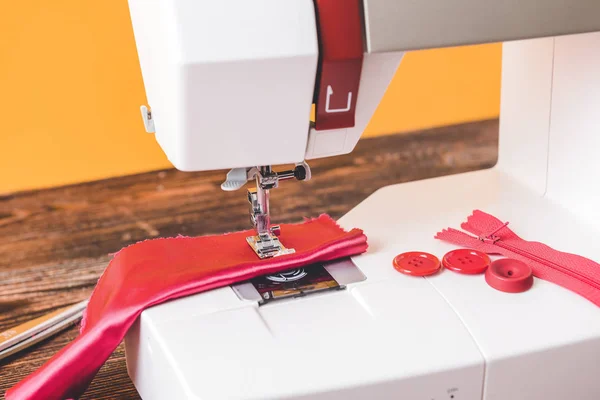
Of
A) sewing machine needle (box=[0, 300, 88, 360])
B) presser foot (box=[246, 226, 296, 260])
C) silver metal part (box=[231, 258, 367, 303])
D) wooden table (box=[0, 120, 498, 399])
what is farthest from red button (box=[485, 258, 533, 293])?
sewing machine needle (box=[0, 300, 88, 360])

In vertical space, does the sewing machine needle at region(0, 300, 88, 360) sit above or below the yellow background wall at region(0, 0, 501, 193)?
below

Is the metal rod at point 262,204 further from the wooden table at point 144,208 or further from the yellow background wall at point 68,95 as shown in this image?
the yellow background wall at point 68,95

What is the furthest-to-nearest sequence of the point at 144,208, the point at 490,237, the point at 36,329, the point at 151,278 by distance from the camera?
the point at 144,208 < the point at 36,329 < the point at 490,237 < the point at 151,278

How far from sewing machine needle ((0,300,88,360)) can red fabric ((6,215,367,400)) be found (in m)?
0.27

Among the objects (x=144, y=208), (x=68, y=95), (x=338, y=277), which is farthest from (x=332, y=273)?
(x=68, y=95)

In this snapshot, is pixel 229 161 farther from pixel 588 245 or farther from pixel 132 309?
pixel 588 245

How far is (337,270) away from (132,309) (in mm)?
325

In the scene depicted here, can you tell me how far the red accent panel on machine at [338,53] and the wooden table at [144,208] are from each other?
703 millimetres

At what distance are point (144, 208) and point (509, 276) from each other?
4.16ft

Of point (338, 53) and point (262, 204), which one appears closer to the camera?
point (338, 53)

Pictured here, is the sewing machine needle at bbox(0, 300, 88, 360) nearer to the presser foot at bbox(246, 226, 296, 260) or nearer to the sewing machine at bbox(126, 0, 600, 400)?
the sewing machine at bbox(126, 0, 600, 400)

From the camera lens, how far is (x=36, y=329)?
168cm

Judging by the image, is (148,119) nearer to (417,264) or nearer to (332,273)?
(332,273)

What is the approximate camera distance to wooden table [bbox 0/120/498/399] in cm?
194
